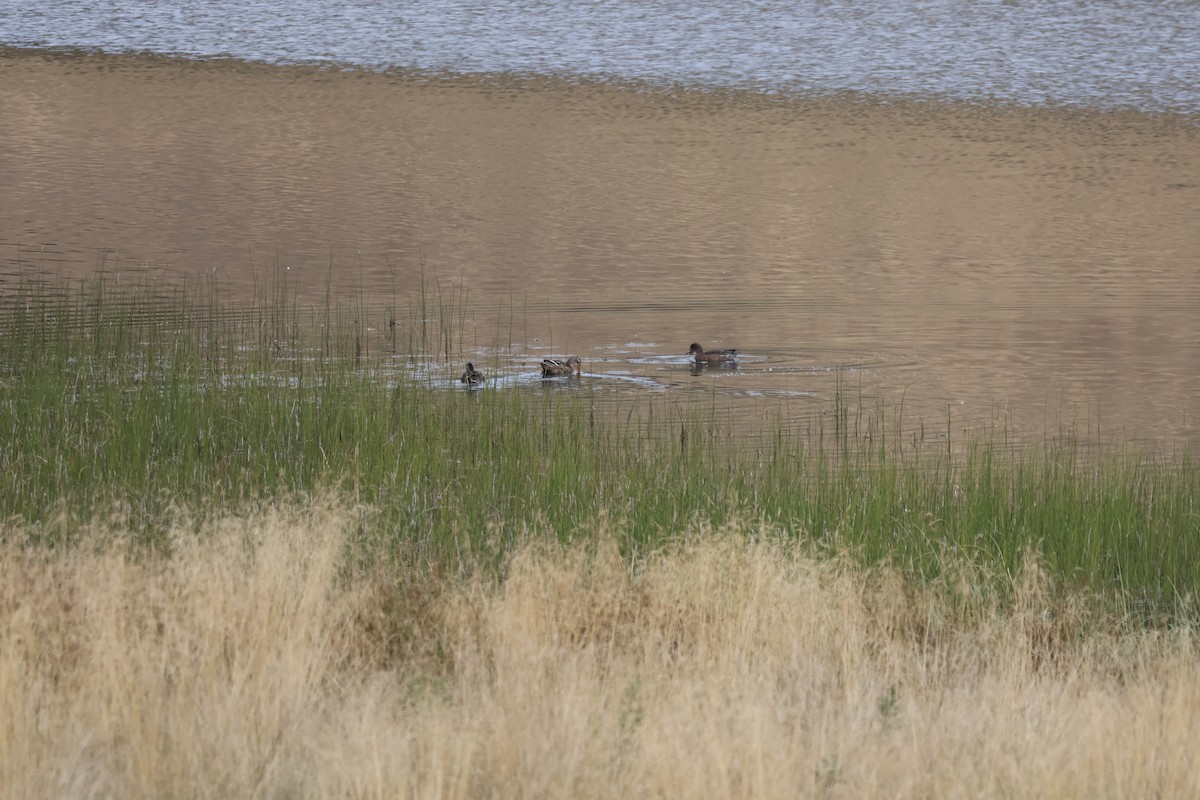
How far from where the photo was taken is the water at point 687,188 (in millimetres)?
16094

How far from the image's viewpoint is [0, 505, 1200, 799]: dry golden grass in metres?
5.32

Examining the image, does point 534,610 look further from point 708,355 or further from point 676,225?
point 676,225

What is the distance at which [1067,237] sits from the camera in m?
26.4

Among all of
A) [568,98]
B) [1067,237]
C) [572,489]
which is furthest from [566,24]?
[572,489]

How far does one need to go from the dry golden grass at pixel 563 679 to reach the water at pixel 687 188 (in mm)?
4527

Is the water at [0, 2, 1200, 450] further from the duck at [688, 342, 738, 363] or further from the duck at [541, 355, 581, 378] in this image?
the duck at [688, 342, 738, 363]

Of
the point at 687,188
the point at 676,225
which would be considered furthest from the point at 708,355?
the point at 687,188

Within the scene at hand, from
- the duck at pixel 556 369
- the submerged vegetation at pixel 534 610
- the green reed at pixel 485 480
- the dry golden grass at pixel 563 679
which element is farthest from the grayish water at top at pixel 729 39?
the dry golden grass at pixel 563 679

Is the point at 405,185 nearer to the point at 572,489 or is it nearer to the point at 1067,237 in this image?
the point at 1067,237

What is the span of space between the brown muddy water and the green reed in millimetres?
2124

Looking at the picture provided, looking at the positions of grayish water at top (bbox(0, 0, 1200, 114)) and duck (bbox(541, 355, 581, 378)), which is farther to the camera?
grayish water at top (bbox(0, 0, 1200, 114))

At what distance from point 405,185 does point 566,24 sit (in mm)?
25517

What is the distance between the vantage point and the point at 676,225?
2736 cm

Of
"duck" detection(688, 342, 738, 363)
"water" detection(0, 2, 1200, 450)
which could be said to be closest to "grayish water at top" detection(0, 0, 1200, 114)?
"water" detection(0, 2, 1200, 450)
